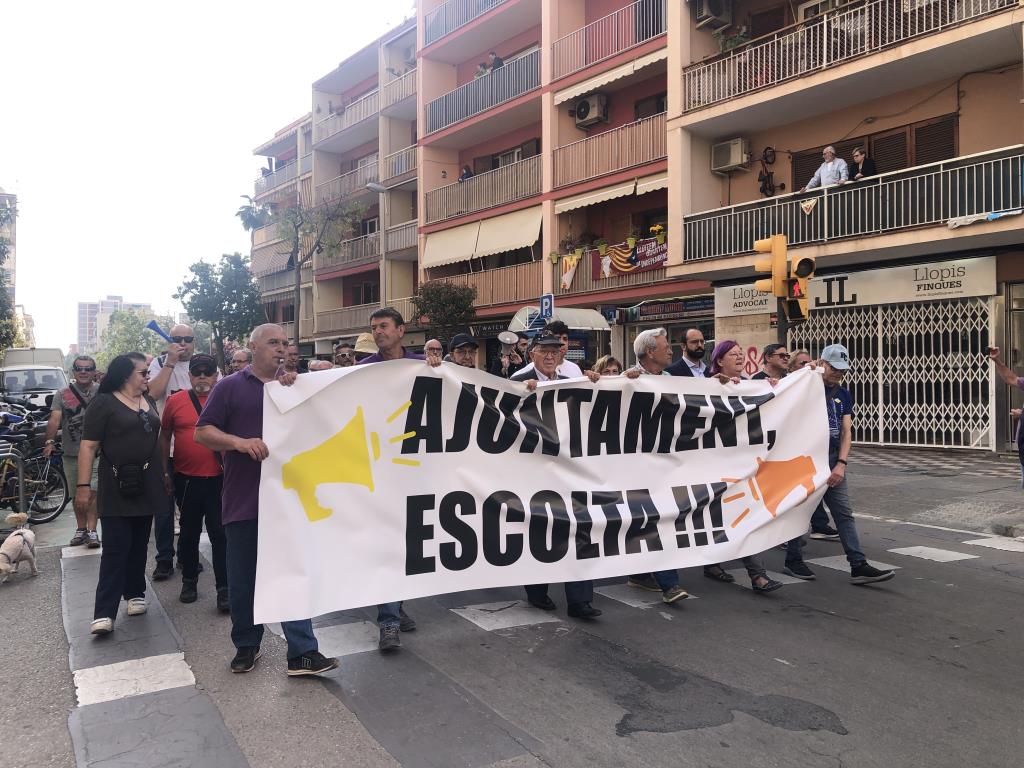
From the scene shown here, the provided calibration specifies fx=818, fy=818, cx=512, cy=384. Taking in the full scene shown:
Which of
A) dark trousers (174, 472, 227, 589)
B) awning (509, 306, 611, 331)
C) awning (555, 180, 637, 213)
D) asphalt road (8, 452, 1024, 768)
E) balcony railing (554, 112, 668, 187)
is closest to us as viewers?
asphalt road (8, 452, 1024, 768)

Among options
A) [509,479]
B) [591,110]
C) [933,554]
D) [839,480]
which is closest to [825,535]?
[933,554]

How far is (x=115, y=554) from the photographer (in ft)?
16.2

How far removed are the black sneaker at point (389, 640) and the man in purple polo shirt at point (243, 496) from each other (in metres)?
0.36

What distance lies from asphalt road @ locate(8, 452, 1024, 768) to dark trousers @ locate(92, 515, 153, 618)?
11.8 inches

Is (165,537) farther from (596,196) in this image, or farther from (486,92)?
(486,92)

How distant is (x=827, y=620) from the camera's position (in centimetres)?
511

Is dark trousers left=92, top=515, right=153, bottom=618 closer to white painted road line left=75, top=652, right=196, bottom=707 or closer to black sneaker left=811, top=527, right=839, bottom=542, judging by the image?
white painted road line left=75, top=652, right=196, bottom=707

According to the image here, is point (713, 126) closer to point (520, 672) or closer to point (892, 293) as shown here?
point (892, 293)

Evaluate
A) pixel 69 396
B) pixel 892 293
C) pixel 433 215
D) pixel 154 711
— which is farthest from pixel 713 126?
pixel 154 711

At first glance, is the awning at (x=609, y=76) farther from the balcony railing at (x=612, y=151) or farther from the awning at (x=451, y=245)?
the awning at (x=451, y=245)

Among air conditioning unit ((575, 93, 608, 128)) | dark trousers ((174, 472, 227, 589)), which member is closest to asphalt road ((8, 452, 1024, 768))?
dark trousers ((174, 472, 227, 589))

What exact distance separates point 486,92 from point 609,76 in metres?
5.70

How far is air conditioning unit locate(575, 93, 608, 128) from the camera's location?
73.4 ft

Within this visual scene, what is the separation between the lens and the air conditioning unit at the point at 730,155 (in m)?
18.8
